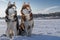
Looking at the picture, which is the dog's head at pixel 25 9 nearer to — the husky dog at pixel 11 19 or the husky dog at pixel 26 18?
the husky dog at pixel 26 18

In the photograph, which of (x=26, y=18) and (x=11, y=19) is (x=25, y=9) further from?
(x=11, y=19)

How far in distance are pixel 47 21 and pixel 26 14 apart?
1.92 m

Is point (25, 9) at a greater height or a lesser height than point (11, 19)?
greater

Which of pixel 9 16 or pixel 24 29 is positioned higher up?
pixel 9 16

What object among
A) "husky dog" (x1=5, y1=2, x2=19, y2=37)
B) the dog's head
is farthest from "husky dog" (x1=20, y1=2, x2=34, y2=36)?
"husky dog" (x1=5, y1=2, x2=19, y2=37)

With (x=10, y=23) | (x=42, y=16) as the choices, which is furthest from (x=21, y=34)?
(x=42, y=16)

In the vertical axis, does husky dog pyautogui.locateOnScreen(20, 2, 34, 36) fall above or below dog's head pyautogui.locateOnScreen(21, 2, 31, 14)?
below

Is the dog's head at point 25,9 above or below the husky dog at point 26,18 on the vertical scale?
above

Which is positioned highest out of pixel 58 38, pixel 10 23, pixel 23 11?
pixel 23 11

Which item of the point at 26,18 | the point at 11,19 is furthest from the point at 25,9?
the point at 11,19

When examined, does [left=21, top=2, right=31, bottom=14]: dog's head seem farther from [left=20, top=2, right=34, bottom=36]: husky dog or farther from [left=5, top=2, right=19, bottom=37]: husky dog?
[left=5, top=2, right=19, bottom=37]: husky dog

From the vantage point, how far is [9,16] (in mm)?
3209

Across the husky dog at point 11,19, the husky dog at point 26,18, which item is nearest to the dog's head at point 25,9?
the husky dog at point 26,18

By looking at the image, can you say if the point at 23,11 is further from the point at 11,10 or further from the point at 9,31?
the point at 9,31
